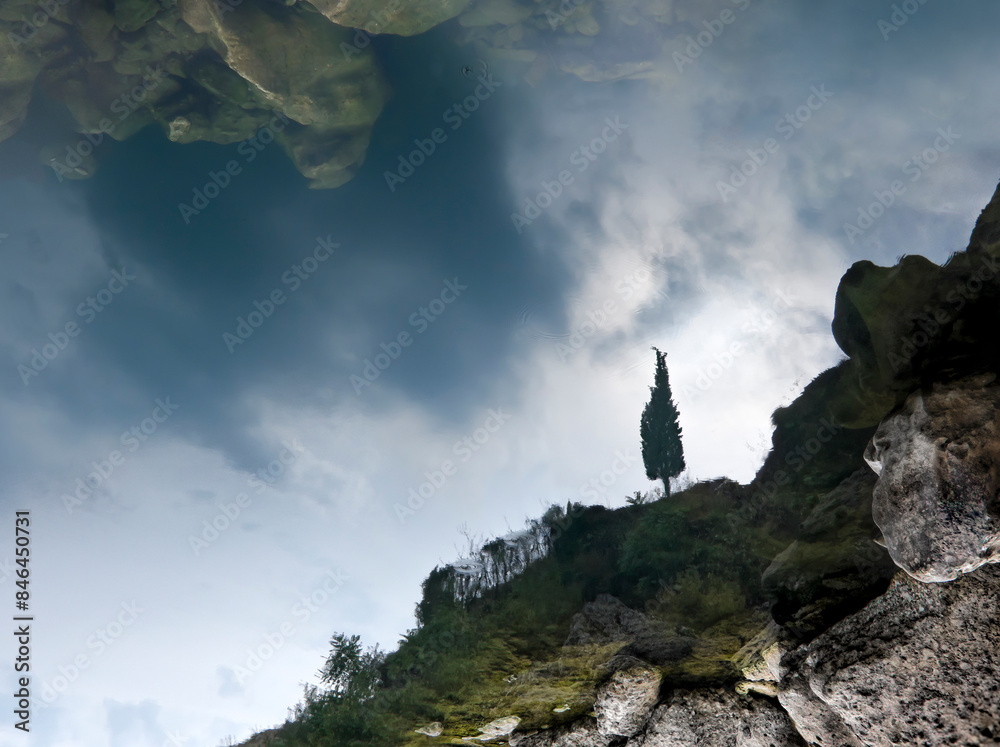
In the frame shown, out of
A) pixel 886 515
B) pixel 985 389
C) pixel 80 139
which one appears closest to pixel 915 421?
pixel 985 389

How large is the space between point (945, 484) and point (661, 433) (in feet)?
60.7

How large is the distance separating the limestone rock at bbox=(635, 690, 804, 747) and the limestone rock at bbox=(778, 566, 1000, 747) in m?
1.73

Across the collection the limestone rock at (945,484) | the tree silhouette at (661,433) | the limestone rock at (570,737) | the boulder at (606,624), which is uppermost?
the tree silhouette at (661,433)

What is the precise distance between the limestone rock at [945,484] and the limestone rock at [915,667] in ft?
5.31

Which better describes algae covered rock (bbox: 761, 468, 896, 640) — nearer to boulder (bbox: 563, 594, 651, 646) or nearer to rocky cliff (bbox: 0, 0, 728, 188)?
boulder (bbox: 563, 594, 651, 646)

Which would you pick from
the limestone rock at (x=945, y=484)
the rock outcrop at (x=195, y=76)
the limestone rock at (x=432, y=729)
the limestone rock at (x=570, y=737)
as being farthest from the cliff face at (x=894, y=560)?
the rock outcrop at (x=195, y=76)

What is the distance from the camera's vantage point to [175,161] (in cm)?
2914

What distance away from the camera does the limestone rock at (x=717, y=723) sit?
944 cm

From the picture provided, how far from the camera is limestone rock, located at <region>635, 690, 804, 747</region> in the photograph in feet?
31.0

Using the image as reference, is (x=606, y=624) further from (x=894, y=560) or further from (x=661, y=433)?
(x=661, y=433)

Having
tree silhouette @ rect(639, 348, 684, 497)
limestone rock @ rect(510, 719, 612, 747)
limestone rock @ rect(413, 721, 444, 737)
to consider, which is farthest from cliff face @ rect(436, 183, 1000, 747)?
tree silhouette @ rect(639, 348, 684, 497)

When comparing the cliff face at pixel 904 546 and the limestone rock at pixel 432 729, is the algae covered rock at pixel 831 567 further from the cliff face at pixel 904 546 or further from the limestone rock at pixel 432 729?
the limestone rock at pixel 432 729

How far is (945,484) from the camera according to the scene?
4.80 m

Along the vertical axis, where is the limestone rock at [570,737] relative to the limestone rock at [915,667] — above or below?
below
